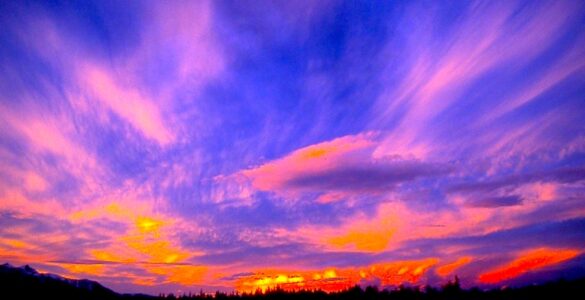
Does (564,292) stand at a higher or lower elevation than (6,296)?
lower

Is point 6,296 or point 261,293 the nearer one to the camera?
point 6,296

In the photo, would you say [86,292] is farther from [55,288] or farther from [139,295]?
[139,295]

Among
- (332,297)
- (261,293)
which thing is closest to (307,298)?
(332,297)

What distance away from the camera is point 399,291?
1336 inches

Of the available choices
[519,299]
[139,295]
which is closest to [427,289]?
[519,299]

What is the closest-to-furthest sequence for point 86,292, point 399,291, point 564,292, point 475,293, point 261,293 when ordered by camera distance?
1. point 564,292
2. point 475,293
3. point 399,291
4. point 86,292
5. point 261,293

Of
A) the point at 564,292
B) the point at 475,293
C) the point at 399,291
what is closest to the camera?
the point at 564,292

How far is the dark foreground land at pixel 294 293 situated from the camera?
96.3 ft

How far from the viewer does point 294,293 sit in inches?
1489

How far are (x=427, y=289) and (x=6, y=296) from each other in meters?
28.5

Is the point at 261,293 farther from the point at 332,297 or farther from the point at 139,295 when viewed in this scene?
the point at 139,295

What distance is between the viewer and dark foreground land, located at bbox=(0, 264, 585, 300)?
29359 mm

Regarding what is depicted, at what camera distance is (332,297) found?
35.5 meters

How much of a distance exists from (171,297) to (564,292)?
32254 millimetres
